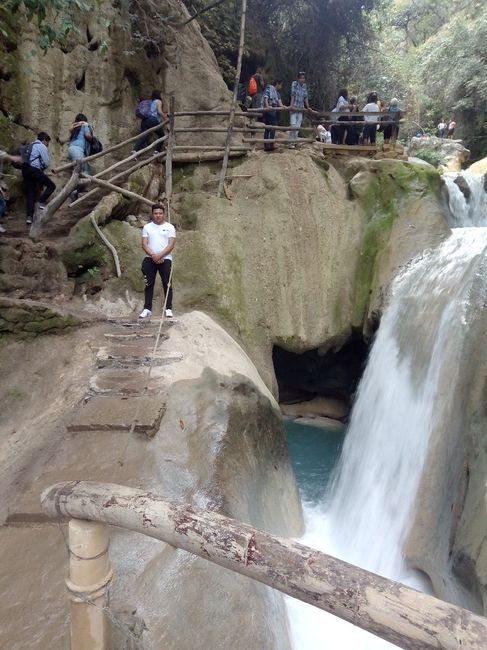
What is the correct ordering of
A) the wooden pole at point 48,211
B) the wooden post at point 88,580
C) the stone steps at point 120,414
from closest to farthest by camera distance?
the wooden post at point 88,580
the stone steps at point 120,414
the wooden pole at point 48,211

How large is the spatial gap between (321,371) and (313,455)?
8.02 feet

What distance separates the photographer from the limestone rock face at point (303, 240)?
9188 millimetres

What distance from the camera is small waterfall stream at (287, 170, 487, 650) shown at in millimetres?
5434

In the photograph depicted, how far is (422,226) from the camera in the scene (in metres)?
9.70

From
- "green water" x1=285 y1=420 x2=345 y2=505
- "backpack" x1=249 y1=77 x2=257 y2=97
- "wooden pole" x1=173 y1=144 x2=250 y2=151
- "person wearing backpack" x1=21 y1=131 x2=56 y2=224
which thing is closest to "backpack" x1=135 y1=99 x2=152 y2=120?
"wooden pole" x1=173 y1=144 x2=250 y2=151

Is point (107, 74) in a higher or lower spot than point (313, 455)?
higher

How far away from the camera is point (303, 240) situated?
1012 centimetres

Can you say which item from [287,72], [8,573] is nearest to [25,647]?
[8,573]

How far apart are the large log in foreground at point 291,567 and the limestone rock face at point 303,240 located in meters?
6.76

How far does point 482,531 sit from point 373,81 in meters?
20.1

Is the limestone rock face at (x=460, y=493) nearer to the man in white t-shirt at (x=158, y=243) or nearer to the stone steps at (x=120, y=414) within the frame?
the stone steps at (x=120, y=414)

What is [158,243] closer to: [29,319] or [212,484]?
[29,319]

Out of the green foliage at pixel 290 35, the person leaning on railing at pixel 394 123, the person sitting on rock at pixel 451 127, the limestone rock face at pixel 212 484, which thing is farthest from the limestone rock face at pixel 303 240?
the person sitting on rock at pixel 451 127

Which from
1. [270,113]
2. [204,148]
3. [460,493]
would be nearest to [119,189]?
[204,148]
